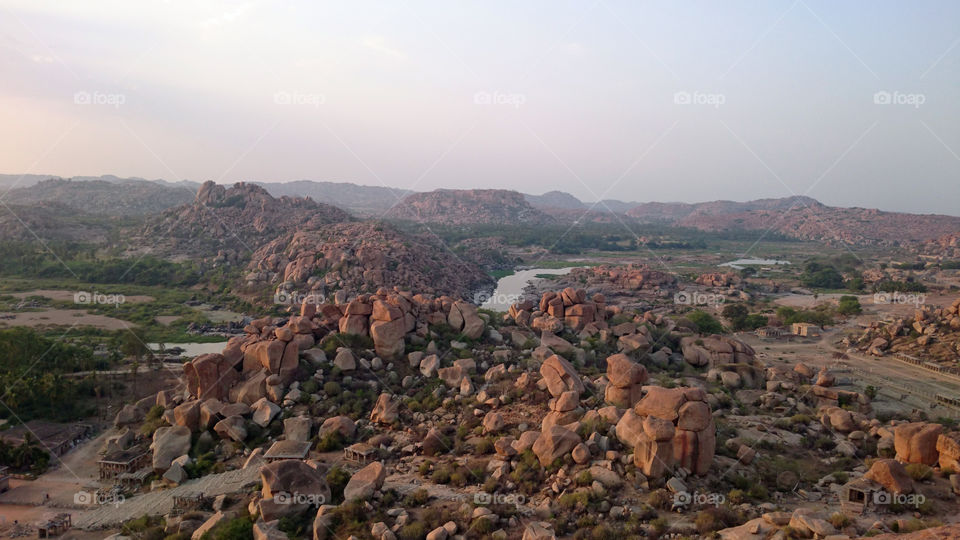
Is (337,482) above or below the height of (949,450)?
below

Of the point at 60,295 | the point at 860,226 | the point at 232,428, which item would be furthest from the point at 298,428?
the point at 860,226

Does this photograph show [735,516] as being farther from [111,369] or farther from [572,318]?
[111,369]

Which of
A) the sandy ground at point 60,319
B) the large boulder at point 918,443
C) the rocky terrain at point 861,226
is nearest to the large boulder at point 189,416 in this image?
the large boulder at point 918,443

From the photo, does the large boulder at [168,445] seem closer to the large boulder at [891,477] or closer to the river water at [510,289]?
the large boulder at [891,477]

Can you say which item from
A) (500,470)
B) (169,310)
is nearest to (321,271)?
(169,310)

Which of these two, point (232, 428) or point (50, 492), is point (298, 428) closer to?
point (232, 428)

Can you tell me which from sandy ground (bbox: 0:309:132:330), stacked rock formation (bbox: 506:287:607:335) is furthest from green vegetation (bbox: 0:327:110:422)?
stacked rock formation (bbox: 506:287:607:335)
